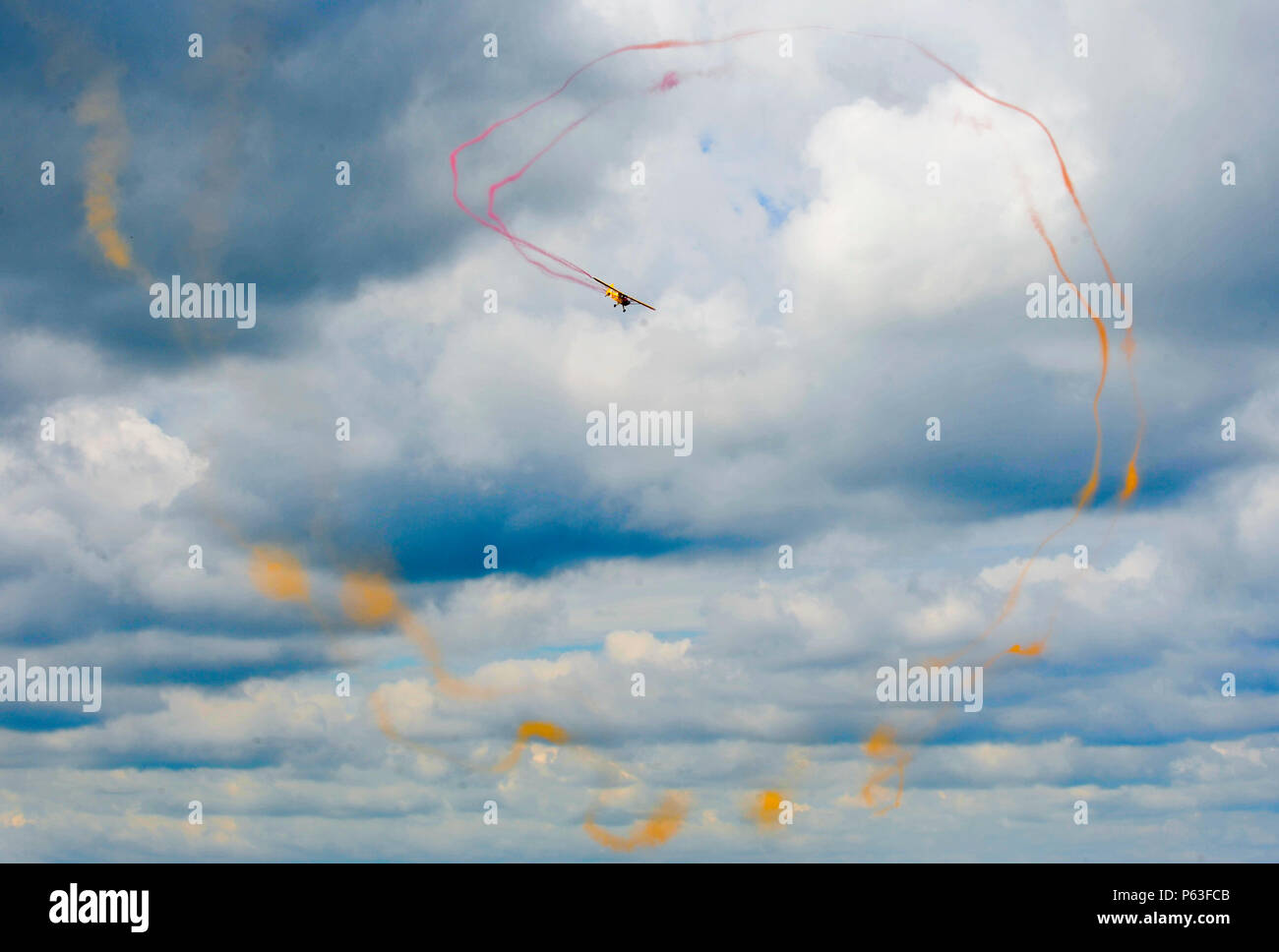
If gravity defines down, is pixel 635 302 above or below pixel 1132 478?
above

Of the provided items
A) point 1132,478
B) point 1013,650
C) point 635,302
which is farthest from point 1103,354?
point 635,302

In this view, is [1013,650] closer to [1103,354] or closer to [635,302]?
[1103,354]

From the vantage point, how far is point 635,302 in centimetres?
16550

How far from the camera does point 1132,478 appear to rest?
16925 centimetres
